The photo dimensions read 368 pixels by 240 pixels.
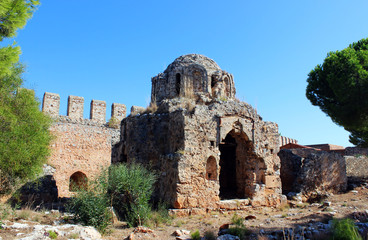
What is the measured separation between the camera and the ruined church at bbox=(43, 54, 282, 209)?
35.5 ft

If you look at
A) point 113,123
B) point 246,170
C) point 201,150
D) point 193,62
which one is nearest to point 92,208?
point 201,150

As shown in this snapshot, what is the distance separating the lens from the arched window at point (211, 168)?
37.6 ft

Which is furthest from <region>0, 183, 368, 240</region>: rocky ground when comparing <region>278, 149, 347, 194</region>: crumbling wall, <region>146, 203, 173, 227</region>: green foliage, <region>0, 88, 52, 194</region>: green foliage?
<region>278, 149, 347, 194</region>: crumbling wall

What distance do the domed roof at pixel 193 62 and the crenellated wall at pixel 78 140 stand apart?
7.53 m

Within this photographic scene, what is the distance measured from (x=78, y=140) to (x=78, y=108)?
6.69ft

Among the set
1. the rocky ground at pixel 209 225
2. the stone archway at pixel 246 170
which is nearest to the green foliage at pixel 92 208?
the rocky ground at pixel 209 225

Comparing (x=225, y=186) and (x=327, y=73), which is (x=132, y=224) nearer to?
(x=225, y=186)

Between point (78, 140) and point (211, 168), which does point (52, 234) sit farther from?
point (78, 140)

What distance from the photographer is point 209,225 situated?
9.34 m

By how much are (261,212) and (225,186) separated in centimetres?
330

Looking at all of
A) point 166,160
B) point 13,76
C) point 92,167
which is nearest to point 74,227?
point 166,160

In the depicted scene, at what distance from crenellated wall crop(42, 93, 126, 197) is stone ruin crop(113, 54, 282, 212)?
639 centimetres

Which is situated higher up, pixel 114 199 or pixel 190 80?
pixel 190 80

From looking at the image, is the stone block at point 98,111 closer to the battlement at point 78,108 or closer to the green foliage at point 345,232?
the battlement at point 78,108
